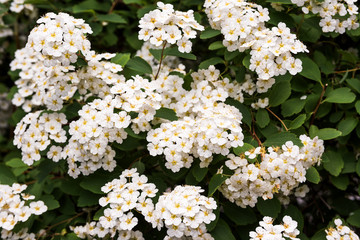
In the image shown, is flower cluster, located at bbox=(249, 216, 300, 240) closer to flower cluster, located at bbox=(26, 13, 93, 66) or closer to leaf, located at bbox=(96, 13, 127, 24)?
flower cluster, located at bbox=(26, 13, 93, 66)

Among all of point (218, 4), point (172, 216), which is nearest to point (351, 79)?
point (218, 4)

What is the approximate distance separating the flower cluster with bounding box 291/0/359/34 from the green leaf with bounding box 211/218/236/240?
4.51 ft

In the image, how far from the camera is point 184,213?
1986 millimetres

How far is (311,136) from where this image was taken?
2453 millimetres

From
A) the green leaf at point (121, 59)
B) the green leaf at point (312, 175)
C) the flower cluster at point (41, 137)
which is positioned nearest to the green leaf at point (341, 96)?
the green leaf at point (312, 175)

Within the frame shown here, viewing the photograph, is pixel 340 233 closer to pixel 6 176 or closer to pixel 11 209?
pixel 11 209

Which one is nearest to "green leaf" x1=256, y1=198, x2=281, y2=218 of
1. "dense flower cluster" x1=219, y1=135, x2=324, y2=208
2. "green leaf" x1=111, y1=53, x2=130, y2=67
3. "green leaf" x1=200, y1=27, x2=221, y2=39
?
"dense flower cluster" x1=219, y1=135, x2=324, y2=208

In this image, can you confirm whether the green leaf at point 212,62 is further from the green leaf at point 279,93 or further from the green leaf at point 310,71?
the green leaf at point 310,71

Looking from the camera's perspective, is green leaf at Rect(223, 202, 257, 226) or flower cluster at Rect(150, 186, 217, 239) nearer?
flower cluster at Rect(150, 186, 217, 239)

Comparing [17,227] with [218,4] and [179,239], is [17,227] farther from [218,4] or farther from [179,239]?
[218,4]

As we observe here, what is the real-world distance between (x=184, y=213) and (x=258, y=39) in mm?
1097

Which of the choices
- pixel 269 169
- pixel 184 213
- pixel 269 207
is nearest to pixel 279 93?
pixel 269 169

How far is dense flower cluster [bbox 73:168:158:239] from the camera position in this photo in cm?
216

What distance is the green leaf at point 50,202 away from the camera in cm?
266
